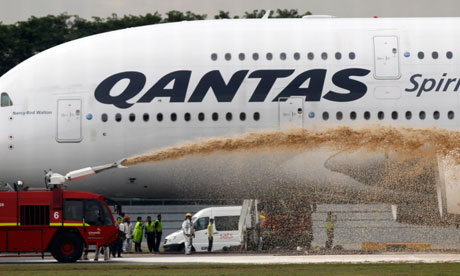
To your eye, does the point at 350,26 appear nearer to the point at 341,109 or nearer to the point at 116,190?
the point at 341,109

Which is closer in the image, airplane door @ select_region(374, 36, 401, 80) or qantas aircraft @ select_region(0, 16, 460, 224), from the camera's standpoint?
qantas aircraft @ select_region(0, 16, 460, 224)

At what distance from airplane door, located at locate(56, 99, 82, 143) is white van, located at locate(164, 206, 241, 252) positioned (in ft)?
44.5

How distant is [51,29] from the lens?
92125 millimetres

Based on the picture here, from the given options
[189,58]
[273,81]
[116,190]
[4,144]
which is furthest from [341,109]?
[4,144]

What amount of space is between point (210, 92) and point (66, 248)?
7573 mm

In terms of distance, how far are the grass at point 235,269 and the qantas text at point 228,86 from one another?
7.24 meters

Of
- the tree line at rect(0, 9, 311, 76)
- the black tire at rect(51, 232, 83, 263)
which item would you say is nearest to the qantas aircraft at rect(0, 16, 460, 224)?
the black tire at rect(51, 232, 83, 263)

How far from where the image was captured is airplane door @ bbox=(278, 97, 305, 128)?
120ft

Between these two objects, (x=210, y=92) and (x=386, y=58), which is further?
(x=386, y=58)

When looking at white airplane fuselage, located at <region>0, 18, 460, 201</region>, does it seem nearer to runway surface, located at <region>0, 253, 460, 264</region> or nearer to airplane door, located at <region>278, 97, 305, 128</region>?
airplane door, located at <region>278, 97, 305, 128</region>

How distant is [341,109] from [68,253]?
1087 centimetres

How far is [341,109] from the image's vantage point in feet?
121

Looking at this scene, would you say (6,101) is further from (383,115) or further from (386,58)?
(386,58)

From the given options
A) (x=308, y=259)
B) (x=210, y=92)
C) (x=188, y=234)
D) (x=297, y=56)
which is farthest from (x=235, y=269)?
(x=188, y=234)
